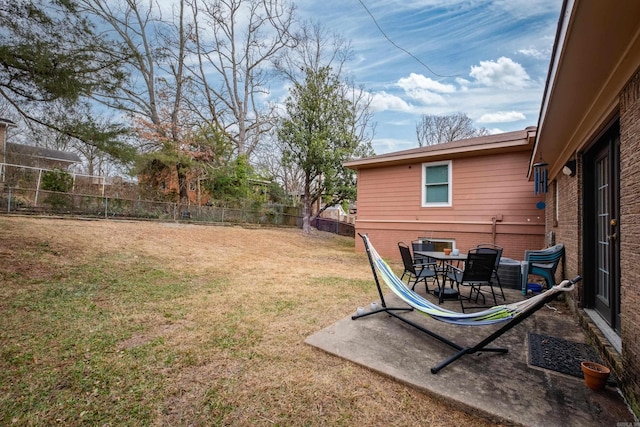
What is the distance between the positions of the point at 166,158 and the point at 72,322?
428 inches

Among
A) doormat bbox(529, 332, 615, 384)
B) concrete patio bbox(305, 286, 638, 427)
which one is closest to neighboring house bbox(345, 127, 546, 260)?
concrete patio bbox(305, 286, 638, 427)

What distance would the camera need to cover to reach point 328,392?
6.27 ft

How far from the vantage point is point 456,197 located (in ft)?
26.4

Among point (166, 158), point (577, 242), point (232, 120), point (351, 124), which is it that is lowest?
point (577, 242)

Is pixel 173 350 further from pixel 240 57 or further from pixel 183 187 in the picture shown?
pixel 240 57

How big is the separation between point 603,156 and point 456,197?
5205mm

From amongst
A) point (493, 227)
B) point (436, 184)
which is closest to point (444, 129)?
point (436, 184)

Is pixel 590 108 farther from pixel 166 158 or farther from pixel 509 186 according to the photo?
pixel 166 158

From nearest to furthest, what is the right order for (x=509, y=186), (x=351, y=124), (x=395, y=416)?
(x=395, y=416), (x=509, y=186), (x=351, y=124)

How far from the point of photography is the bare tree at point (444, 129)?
2180 centimetres

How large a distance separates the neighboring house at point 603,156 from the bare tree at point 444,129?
1971 centimetres

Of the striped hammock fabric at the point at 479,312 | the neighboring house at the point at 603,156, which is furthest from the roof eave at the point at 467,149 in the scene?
the striped hammock fabric at the point at 479,312

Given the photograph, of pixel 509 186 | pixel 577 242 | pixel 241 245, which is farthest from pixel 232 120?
pixel 577 242

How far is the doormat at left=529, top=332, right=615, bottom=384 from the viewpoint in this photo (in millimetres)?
2193
